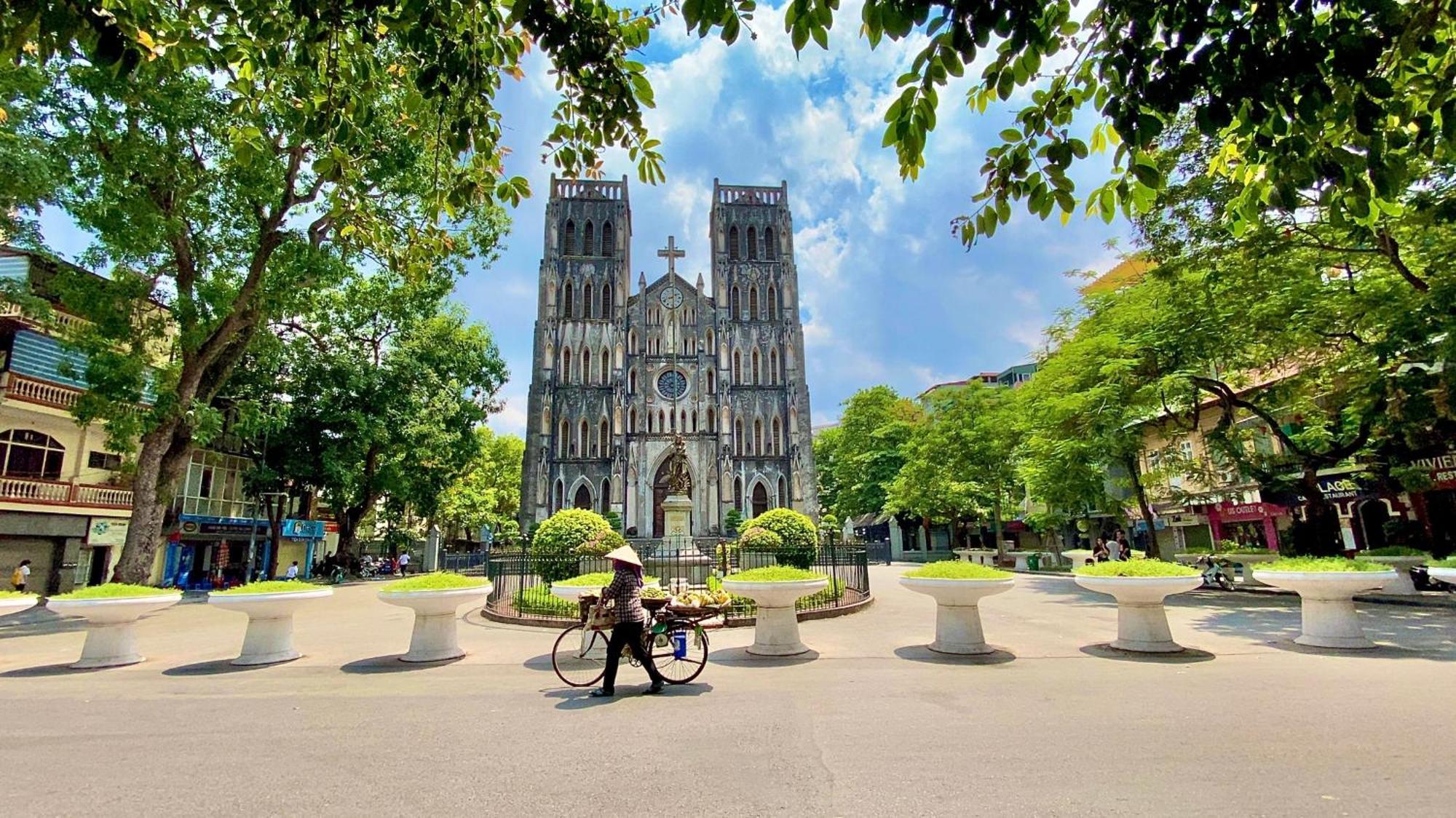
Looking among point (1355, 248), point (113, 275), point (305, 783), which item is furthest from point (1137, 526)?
point (113, 275)

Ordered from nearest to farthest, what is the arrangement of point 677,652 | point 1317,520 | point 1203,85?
point 1203,85 → point 677,652 → point 1317,520

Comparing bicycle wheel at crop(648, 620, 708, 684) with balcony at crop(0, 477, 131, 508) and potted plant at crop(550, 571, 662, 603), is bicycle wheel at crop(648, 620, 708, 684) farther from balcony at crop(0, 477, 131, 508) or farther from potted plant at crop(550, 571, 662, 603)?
balcony at crop(0, 477, 131, 508)

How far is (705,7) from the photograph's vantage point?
254cm

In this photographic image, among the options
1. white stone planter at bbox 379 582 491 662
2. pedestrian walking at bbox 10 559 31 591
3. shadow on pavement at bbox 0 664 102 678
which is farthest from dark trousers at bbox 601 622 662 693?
pedestrian walking at bbox 10 559 31 591

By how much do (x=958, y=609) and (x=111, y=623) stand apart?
33.3 ft

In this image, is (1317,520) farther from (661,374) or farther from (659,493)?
(661,374)

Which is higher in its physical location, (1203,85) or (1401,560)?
(1203,85)

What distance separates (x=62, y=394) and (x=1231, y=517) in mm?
38402

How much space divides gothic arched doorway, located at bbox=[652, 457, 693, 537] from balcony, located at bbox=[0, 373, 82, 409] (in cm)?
2734

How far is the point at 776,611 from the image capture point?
26.4 feet

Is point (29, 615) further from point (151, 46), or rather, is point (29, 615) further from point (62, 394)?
point (151, 46)

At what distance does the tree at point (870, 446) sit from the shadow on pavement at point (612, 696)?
36474 millimetres

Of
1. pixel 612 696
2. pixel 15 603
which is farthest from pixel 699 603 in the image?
pixel 15 603

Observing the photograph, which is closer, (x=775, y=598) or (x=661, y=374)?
(x=775, y=598)
